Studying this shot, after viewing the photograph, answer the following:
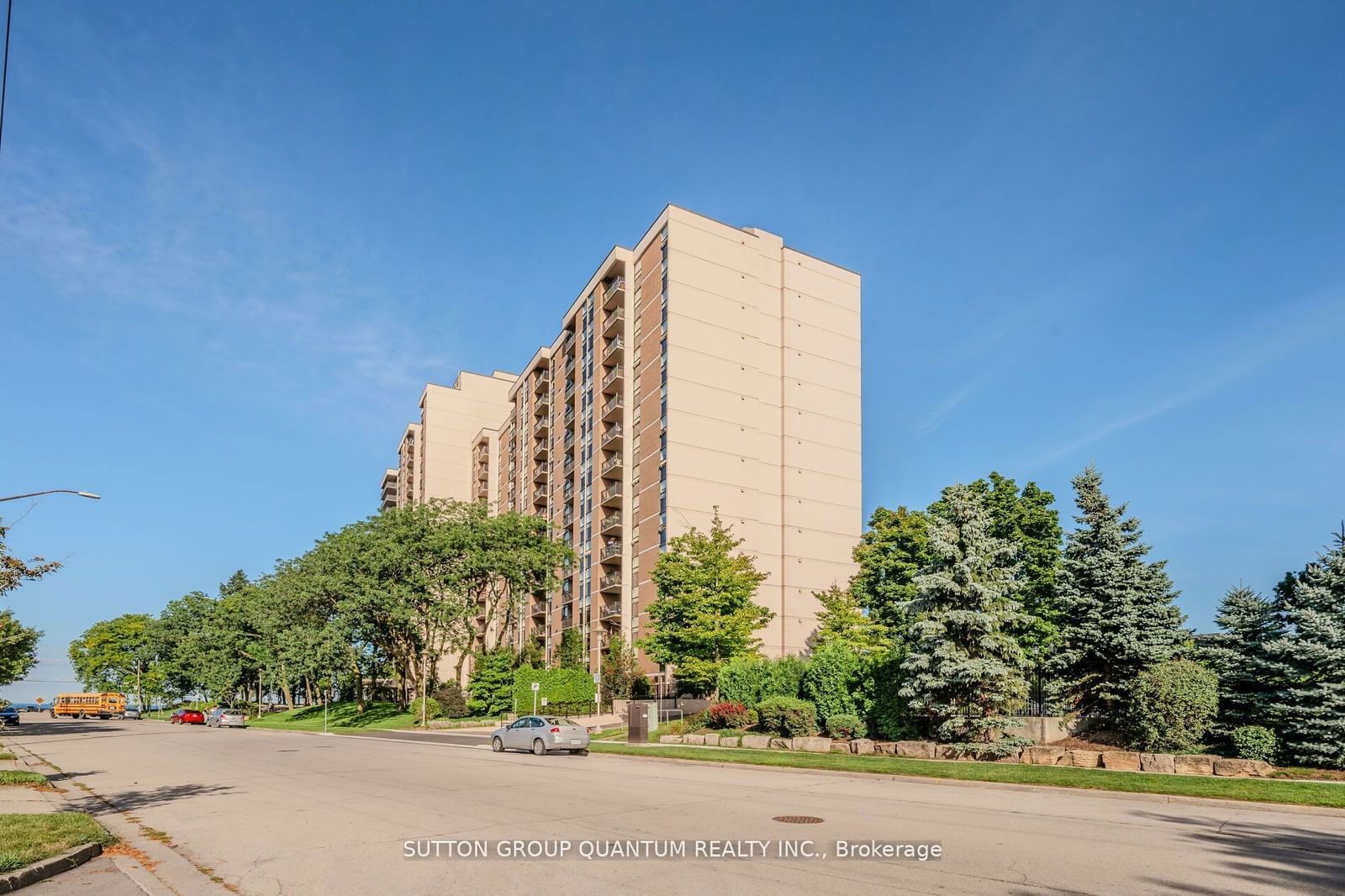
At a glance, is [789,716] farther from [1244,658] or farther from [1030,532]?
[1030,532]

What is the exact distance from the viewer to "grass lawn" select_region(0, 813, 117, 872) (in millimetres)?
10484

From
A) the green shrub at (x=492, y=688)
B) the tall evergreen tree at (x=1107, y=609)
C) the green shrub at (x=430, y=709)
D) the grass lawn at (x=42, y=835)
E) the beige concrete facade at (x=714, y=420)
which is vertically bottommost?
the green shrub at (x=430, y=709)

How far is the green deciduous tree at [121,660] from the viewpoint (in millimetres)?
117750

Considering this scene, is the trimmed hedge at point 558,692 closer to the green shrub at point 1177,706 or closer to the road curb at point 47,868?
the green shrub at point 1177,706

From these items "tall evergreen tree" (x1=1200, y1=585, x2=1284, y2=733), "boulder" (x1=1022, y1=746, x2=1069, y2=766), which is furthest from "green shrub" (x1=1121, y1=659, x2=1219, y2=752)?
"boulder" (x1=1022, y1=746, x2=1069, y2=766)

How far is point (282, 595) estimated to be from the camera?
73.1 m

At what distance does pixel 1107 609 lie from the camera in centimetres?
2859

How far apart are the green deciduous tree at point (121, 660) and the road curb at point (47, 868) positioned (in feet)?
391

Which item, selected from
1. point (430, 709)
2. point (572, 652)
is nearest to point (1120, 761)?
point (572, 652)

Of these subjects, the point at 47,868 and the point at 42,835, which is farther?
the point at 42,835

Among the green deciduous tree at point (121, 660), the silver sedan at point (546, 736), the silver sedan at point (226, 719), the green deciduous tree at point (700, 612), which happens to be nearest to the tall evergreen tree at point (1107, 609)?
the silver sedan at point (546, 736)

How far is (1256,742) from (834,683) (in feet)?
40.3

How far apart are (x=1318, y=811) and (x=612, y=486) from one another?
53.2 m

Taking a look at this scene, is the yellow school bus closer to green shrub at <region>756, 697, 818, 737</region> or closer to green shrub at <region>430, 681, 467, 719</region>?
green shrub at <region>430, 681, 467, 719</region>
